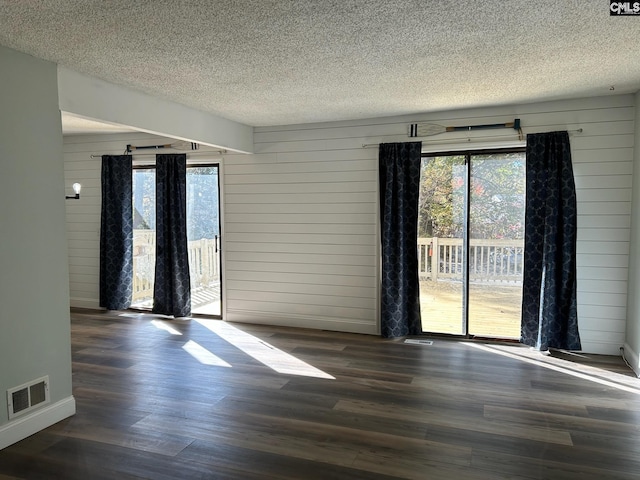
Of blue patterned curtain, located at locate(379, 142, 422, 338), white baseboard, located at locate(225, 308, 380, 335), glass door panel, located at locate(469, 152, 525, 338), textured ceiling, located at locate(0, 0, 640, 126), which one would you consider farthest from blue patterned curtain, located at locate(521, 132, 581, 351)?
white baseboard, located at locate(225, 308, 380, 335)

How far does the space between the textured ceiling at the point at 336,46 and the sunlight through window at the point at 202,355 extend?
2.44 m

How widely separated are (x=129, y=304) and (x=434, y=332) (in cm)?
422

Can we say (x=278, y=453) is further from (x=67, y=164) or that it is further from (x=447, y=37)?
(x=67, y=164)

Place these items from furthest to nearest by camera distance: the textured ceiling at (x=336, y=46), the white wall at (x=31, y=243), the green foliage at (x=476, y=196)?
the green foliage at (x=476, y=196)
the white wall at (x=31, y=243)
the textured ceiling at (x=336, y=46)

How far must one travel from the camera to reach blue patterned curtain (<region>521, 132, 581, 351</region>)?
14.8 feet

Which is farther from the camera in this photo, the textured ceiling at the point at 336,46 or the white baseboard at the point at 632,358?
the white baseboard at the point at 632,358

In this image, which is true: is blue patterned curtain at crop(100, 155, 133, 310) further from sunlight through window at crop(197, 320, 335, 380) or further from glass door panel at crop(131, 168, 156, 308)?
sunlight through window at crop(197, 320, 335, 380)

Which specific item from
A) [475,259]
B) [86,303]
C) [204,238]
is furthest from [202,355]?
[86,303]

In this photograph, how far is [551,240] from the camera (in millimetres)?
4543

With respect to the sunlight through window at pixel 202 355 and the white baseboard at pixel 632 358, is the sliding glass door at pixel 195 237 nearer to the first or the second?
the sunlight through window at pixel 202 355

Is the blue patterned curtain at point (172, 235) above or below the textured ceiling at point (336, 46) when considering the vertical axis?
below

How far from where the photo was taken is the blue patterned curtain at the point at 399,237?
5145 mm

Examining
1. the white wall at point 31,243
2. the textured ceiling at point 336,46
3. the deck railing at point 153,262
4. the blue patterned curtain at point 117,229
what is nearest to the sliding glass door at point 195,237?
the deck railing at point 153,262

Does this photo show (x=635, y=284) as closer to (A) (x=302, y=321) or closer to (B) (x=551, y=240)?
(B) (x=551, y=240)
